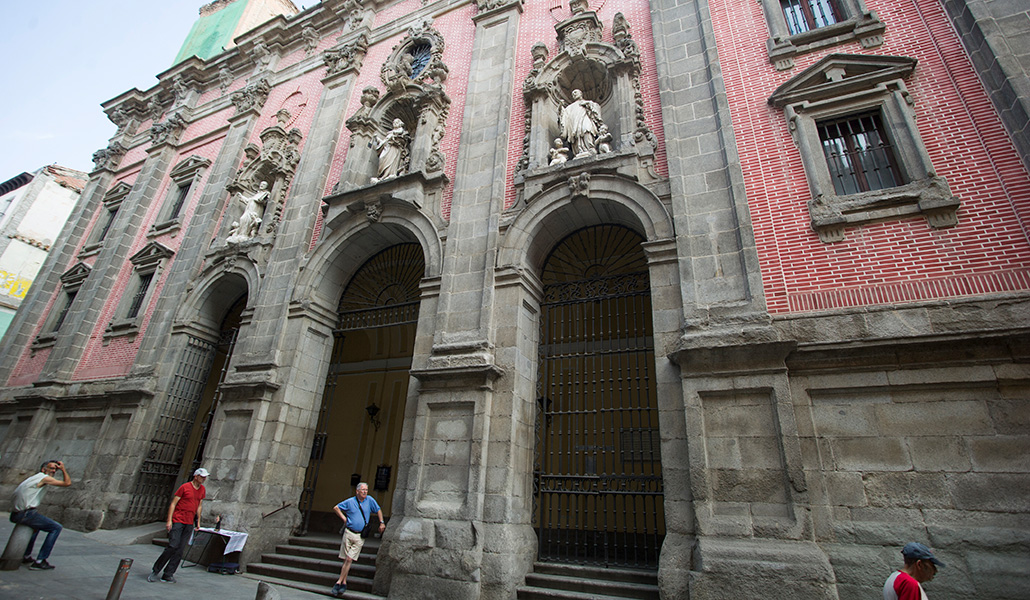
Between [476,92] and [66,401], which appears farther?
[66,401]

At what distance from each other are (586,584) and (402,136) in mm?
9260

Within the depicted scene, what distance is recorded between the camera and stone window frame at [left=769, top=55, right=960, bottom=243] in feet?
19.6

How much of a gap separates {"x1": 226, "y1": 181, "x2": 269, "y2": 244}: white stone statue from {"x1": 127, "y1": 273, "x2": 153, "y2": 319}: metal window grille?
3.75 metres

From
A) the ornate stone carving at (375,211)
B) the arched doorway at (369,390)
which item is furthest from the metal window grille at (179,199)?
the ornate stone carving at (375,211)

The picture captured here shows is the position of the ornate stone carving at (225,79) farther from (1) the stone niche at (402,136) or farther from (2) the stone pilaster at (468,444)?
(2) the stone pilaster at (468,444)

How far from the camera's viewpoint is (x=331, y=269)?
33.3 feet

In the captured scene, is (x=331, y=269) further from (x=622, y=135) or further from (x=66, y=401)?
(x=66, y=401)

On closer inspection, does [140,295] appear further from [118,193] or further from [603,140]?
[603,140]

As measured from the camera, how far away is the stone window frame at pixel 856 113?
5965 millimetres

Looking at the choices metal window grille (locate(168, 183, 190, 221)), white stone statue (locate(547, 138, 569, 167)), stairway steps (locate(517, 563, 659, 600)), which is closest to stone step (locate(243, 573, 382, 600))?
stairway steps (locate(517, 563, 659, 600))

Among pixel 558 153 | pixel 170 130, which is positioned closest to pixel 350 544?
pixel 558 153

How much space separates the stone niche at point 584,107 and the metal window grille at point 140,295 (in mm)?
11615

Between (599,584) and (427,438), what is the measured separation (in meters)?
2.98

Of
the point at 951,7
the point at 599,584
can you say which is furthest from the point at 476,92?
the point at 599,584
